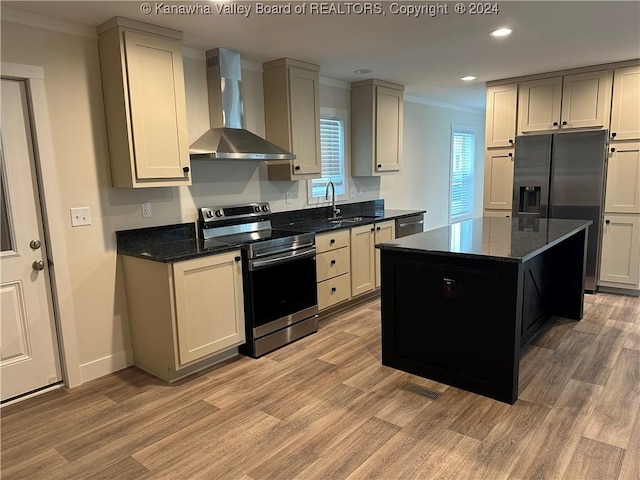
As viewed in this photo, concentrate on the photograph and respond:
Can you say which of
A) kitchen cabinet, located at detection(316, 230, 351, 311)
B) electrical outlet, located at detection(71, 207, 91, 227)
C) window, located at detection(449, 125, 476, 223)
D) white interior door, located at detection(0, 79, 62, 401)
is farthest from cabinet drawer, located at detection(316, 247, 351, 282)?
window, located at detection(449, 125, 476, 223)

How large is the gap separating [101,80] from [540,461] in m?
3.42

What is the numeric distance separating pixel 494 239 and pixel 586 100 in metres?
2.62

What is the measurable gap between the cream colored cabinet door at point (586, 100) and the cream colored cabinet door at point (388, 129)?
1.74 metres

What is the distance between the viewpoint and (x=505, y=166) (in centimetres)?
518

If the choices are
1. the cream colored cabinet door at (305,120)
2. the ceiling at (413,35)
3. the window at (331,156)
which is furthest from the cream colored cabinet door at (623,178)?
the cream colored cabinet door at (305,120)

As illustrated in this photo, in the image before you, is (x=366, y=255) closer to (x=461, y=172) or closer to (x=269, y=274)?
(x=269, y=274)

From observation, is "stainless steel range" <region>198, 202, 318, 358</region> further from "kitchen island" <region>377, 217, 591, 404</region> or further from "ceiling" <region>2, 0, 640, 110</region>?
"ceiling" <region>2, 0, 640, 110</region>

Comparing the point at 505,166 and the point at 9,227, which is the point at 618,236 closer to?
the point at 505,166

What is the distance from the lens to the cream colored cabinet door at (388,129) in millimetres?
4977

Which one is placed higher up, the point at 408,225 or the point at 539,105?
the point at 539,105

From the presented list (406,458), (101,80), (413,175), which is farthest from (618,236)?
(101,80)

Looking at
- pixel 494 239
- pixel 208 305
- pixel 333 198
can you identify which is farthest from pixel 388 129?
pixel 208 305

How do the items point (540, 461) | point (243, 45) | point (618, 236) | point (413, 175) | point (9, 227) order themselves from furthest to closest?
point (413, 175) < point (618, 236) < point (243, 45) < point (9, 227) < point (540, 461)

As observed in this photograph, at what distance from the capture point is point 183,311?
2.91 metres
